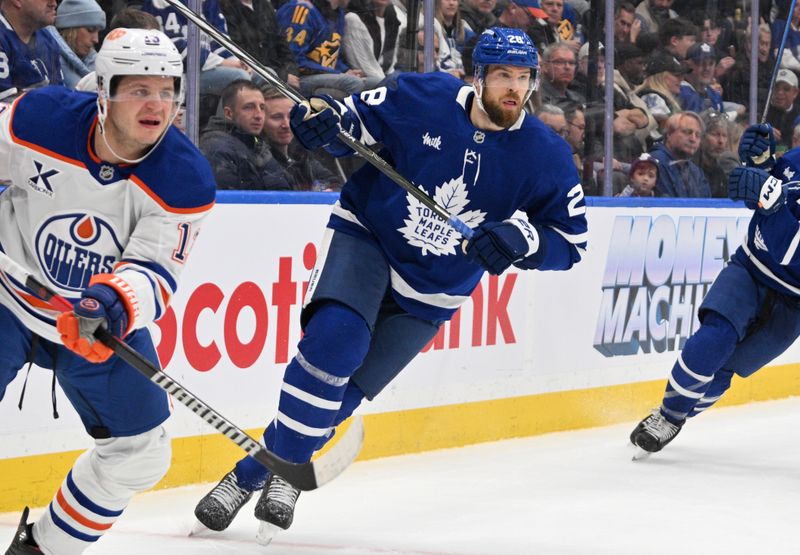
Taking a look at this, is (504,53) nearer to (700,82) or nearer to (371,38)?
(371,38)

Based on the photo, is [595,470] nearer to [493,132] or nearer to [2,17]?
[493,132]

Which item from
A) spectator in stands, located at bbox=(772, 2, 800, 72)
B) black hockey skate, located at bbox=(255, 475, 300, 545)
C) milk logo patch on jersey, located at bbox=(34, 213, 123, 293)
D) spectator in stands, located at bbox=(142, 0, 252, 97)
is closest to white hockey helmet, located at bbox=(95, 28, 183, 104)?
milk logo patch on jersey, located at bbox=(34, 213, 123, 293)

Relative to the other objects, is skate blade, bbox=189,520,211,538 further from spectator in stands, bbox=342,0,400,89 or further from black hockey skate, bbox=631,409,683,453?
black hockey skate, bbox=631,409,683,453

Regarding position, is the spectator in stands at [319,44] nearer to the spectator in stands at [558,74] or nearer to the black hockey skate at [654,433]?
the spectator in stands at [558,74]

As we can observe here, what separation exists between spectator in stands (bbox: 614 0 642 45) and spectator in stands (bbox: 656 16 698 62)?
9.4 inches

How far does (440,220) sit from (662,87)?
309cm

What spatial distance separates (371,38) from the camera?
466cm

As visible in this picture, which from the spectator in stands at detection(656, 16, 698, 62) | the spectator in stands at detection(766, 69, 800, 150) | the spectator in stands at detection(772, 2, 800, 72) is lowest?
the spectator in stands at detection(766, 69, 800, 150)

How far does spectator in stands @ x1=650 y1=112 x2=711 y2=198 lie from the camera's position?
19.9 ft

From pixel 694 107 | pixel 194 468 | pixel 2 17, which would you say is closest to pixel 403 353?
pixel 194 468

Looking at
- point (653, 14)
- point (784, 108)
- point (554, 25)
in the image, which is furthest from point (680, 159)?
point (784, 108)

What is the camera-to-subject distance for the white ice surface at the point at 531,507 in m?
3.46

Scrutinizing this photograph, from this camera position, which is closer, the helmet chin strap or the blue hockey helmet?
the helmet chin strap

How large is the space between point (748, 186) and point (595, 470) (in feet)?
3.66
